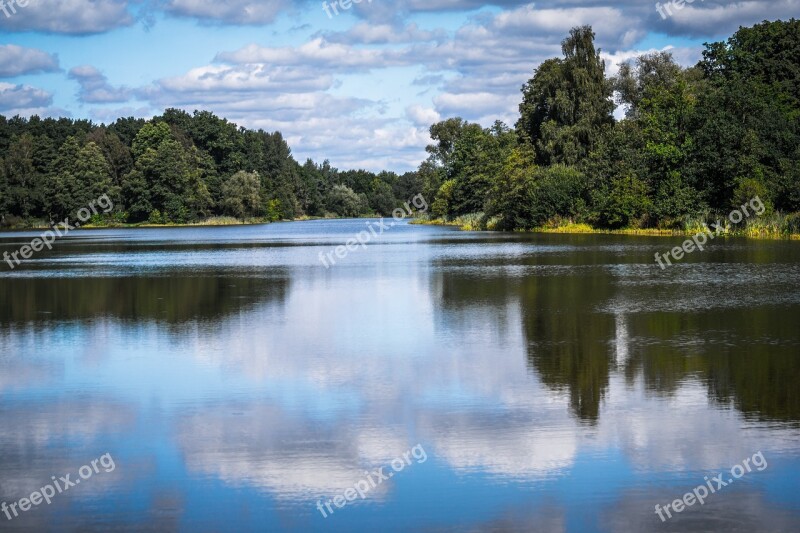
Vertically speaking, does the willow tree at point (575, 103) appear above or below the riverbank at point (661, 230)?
above

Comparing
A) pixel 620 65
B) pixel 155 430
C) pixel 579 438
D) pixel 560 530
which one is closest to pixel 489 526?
pixel 560 530

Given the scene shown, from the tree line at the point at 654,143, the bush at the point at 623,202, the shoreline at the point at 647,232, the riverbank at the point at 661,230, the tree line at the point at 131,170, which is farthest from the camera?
the tree line at the point at 131,170

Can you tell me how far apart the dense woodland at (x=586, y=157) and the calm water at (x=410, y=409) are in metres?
37.2

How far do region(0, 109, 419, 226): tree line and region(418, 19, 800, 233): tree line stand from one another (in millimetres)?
52140

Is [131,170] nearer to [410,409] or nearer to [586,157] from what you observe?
[586,157]

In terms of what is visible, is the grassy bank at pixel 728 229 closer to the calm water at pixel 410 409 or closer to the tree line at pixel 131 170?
the calm water at pixel 410 409

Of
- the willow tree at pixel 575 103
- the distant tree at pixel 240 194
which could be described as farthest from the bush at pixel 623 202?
the distant tree at pixel 240 194

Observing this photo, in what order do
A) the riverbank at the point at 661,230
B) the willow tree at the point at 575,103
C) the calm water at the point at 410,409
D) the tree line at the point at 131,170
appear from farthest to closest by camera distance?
1. the tree line at the point at 131,170
2. the willow tree at the point at 575,103
3. the riverbank at the point at 661,230
4. the calm water at the point at 410,409

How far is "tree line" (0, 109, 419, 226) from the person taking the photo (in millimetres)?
123688

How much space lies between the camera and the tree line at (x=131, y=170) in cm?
12369

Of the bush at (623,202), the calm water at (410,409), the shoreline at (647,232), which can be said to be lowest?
the calm water at (410,409)

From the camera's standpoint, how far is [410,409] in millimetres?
11172

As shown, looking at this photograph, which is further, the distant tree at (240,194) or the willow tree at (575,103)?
the distant tree at (240,194)

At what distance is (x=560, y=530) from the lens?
7.04 meters
